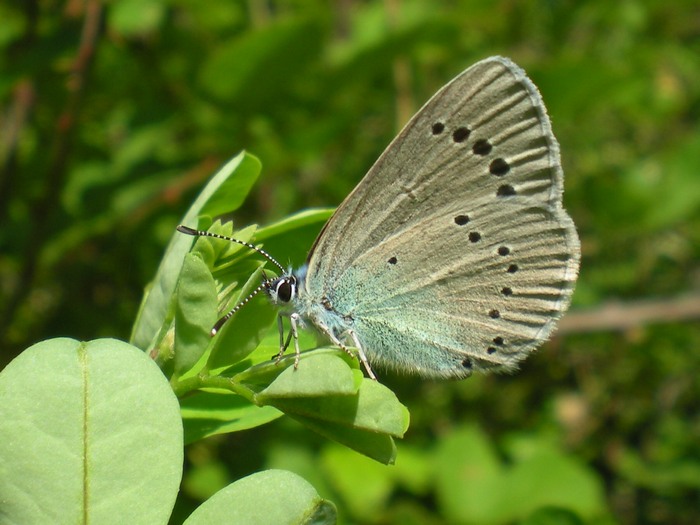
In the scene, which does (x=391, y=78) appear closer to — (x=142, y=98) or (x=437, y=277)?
(x=142, y=98)

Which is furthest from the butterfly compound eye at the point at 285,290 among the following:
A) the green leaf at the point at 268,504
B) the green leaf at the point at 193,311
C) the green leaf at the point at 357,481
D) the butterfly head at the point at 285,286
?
the green leaf at the point at 357,481

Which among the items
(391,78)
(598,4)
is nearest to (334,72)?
(391,78)

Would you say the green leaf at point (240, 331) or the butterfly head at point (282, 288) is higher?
the green leaf at point (240, 331)

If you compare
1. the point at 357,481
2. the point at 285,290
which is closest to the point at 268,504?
the point at 285,290

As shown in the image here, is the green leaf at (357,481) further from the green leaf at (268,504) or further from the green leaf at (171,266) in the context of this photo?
the green leaf at (268,504)

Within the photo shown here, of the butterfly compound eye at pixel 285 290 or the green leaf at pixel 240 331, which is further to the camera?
the butterfly compound eye at pixel 285 290

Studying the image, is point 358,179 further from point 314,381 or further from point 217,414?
point 314,381

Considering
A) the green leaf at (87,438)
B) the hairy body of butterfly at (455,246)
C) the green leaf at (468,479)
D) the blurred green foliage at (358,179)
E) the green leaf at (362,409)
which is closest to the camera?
the green leaf at (87,438)
